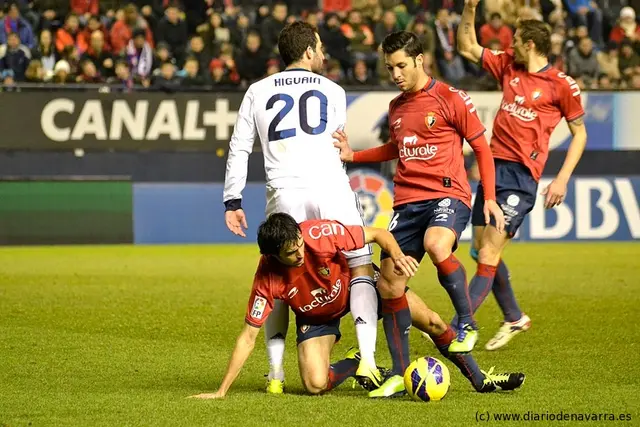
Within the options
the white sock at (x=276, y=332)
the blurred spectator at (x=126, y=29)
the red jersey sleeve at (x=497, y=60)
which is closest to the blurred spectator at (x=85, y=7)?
the blurred spectator at (x=126, y=29)

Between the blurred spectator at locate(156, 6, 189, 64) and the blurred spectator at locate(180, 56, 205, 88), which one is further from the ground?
the blurred spectator at locate(156, 6, 189, 64)

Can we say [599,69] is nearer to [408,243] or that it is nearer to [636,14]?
[636,14]

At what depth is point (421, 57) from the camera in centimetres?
752

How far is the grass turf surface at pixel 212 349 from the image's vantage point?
6375 mm

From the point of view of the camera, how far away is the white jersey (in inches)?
289

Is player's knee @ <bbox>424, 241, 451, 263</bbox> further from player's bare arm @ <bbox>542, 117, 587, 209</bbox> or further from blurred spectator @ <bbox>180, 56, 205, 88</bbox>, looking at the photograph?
blurred spectator @ <bbox>180, 56, 205, 88</bbox>

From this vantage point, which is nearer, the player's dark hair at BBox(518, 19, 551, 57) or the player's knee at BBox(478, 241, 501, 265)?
the player's knee at BBox(478, 241, 501, 265)

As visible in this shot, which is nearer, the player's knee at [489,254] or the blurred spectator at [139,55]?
the player's knee at [489,254]

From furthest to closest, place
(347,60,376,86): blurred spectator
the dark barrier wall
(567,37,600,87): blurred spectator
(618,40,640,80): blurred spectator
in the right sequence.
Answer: (618,40,640,80): blurred spectator < (567,37,600,87): blurred spectator < (347,60,376,86): blurred spectator < the dark barrier wall

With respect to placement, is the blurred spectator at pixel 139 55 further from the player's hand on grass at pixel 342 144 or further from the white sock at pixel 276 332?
the white sock at pixel 276 332

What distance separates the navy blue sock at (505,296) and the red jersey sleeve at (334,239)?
2784 millimetres

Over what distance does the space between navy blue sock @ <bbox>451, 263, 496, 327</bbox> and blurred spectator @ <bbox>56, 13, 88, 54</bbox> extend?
12214mm

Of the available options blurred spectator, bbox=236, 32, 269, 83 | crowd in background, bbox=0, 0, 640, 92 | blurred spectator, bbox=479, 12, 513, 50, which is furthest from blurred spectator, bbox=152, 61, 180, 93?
blurred spectator, bbox=479, 12, 513, 50

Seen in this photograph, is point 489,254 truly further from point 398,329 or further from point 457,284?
point 398,329
